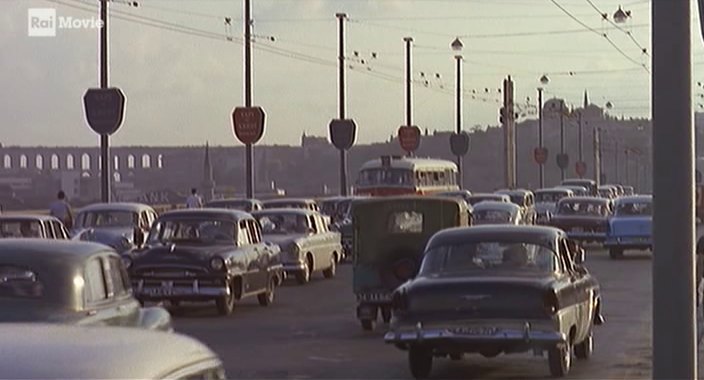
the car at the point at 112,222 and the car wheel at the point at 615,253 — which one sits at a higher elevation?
the car at the point at 112,222

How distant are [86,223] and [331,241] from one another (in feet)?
19.7

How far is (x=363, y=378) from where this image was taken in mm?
16688

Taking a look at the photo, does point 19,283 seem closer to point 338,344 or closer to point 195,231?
point 338,344

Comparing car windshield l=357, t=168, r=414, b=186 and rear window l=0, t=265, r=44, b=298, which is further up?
car windshield l=357, t=168, r=414, b=186

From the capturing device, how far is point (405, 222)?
75.5 feet

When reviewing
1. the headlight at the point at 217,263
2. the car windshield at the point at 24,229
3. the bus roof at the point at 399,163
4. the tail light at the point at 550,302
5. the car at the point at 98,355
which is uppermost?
the bus roof at the point at 399,163

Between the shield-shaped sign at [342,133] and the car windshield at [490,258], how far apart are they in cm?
4364

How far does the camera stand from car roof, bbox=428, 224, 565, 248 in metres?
17.3

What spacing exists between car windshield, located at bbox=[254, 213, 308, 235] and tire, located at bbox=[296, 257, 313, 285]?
0.72 meters

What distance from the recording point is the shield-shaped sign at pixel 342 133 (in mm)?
60875

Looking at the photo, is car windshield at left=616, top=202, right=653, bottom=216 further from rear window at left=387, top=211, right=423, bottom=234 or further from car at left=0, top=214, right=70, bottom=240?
rear window at left=387, top=211, right=423, bottom=234

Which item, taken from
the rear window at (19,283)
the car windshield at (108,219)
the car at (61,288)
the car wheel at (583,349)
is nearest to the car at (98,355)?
the car at (61,288)

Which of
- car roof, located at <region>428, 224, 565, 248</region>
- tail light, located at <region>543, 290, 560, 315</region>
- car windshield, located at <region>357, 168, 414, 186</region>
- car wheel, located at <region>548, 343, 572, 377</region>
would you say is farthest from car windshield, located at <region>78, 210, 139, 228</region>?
car windshield, located at <region>357, 168, 414, 186</region>

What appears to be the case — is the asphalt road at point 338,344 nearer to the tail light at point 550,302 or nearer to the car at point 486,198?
the tail light at point 550,302
